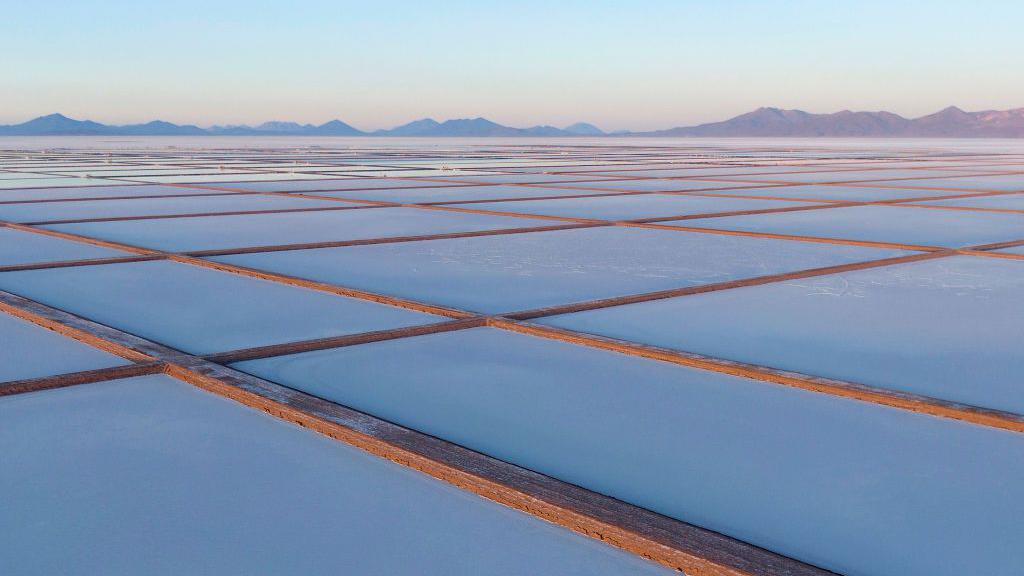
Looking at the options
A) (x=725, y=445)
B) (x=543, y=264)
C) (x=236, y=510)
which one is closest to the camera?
(x=236, y=510)

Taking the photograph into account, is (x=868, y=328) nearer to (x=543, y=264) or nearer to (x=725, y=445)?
(x=725, y=445)

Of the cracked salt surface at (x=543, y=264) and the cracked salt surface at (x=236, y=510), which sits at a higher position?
the cracked salt surface at (x=236, y=510)

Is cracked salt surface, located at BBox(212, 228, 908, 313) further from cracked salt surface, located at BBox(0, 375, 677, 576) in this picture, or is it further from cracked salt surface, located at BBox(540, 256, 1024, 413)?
cracked salt surface, located at BBox(0, 375, 677, 576)

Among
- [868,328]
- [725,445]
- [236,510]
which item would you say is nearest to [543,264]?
[868,328]

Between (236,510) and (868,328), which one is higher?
(236,510)

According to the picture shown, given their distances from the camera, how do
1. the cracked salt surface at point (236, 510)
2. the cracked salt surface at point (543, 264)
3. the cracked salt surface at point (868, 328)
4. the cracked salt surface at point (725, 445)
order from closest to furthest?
the cracked salt surface at point (236, 510) < the cracked salt surface at point (725, 445) < the cracked salt surface at point (868, 328) < the cracked salt surface at point (543, 264)

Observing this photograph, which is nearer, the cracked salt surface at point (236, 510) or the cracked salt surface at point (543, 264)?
the cracked salt surface at point (236, 510)

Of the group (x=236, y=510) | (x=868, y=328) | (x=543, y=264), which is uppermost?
(x=236, y=510)

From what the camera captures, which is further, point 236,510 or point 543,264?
point 543,264

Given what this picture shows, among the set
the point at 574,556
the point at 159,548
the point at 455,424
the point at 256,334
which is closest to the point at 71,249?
the point at 256,334

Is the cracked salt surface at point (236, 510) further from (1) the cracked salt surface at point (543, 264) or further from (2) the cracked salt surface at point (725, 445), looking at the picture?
(1) the cracked salt surface at point (543, 264)

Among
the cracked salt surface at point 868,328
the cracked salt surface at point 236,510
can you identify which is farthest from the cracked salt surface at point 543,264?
the cracked salt surface at point 236,510
